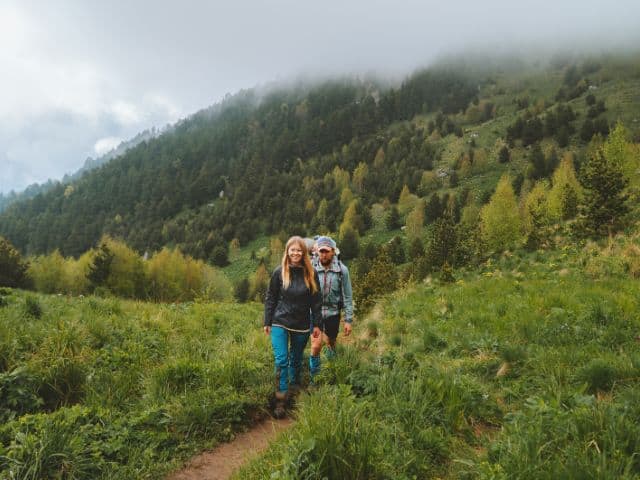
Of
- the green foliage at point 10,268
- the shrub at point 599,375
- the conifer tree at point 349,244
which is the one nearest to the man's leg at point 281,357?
the shrub at point 599,375

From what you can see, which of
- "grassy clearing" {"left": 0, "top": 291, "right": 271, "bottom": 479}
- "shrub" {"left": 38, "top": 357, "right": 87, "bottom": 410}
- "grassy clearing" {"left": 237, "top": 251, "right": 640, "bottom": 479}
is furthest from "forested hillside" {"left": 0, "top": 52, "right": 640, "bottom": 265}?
"shrub" {"left": 38, "top": 357, "right": 87, "bottom": 410}

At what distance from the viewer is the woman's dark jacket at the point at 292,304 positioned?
5.56 m

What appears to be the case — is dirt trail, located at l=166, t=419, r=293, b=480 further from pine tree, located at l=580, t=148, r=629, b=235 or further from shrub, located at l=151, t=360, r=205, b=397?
pine tree, located at l=580, t=148, r=629, b=235

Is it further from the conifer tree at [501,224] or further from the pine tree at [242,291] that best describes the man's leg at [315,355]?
the pine tree at [242,291]

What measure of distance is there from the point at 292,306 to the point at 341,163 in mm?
139439

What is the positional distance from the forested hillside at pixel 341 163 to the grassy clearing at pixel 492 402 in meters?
77.6

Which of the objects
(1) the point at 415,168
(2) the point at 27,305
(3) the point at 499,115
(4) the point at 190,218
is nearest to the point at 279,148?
(4) the point at 190,218

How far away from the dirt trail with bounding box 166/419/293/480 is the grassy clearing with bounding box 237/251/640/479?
0.55 metres

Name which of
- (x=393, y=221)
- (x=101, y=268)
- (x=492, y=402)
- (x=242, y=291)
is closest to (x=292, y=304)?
(x=492, y=402)

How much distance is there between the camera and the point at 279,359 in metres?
5.35

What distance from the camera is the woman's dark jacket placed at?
556cm

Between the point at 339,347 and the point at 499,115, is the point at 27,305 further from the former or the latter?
Result: the point at 499,115

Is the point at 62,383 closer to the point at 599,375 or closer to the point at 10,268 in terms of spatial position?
the point at 599,375

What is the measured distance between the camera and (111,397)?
183 inches
